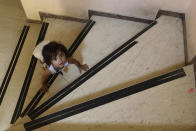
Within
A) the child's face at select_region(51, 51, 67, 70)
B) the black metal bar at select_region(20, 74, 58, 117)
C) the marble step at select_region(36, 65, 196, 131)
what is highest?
the child's face at select_region(51, 51, 67, 70)

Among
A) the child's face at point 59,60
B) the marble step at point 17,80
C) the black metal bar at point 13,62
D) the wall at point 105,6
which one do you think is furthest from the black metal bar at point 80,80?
the black metal bar at point 13,62

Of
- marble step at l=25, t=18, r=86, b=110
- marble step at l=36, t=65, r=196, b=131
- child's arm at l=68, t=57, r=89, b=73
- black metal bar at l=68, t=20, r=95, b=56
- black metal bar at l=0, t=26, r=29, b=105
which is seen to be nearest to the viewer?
marble step at l=36, t=65, r=196, b=131

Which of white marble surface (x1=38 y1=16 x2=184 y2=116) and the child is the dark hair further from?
white marble surface (x1=38 y1=16 x2=184 y2=116)

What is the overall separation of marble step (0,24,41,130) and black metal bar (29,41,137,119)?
0.56m

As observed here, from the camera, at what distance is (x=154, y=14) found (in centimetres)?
199

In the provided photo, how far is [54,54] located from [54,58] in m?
0.03

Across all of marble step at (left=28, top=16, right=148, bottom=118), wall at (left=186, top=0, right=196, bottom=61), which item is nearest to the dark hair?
marble step at (left=28, top=16, right=148, bottom=118)

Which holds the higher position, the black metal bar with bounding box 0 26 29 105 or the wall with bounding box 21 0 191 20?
the wall with bounding box 21 0 191 20

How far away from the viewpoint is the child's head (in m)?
1.64

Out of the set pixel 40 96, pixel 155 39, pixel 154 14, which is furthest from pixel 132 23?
pixel 40 96

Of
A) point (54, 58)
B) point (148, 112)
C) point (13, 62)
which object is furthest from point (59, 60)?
point (13, 62)

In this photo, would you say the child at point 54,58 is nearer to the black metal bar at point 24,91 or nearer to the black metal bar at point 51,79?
the black metal bar at point 51,79

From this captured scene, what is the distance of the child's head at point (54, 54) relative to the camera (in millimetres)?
1645

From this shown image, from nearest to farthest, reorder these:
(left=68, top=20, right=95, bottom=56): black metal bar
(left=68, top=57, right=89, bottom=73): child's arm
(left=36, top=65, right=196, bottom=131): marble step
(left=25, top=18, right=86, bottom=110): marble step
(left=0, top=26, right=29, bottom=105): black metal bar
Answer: (left=36, top=65, right=196, bottom=131): marble step → (left=68, top=57, right=89, bottom=73): child's arm → (left=68, top=20, right=95, bottom=56): black metal bar → (left=25, top=18, right=86, bottom=110): marble step → (left=0, top=26, right=29, bottom=105): black metal bar
